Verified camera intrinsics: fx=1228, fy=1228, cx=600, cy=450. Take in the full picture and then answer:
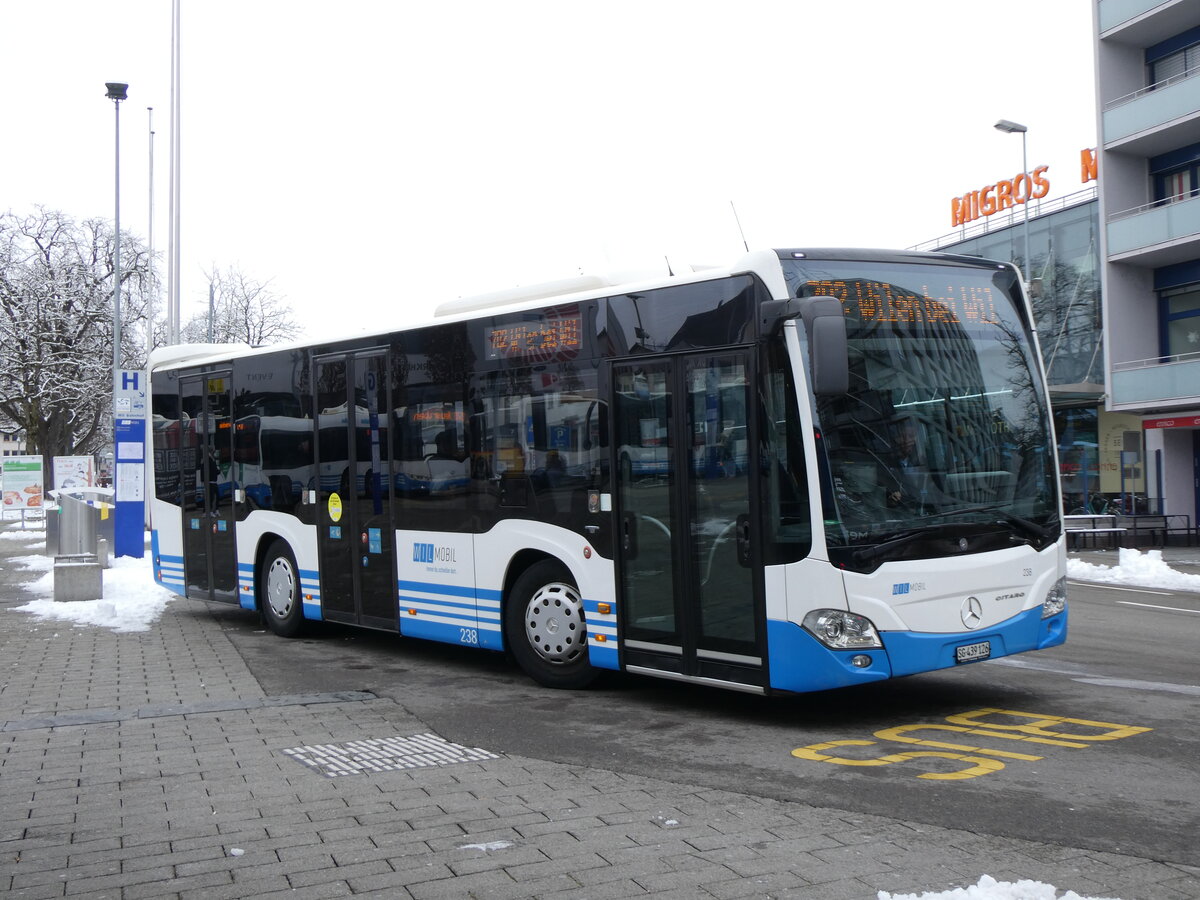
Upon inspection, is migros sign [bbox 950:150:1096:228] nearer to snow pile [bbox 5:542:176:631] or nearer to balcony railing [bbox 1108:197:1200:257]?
balcony railing [bbox 1108:197:1200:257]

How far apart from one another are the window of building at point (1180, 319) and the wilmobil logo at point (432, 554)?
27.5m

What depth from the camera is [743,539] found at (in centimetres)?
766

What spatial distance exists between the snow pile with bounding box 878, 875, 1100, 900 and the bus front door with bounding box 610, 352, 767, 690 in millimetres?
3161

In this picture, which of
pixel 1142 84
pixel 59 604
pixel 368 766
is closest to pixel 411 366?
pixel 368 766

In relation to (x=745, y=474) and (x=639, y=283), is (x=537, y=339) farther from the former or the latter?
(x=745, y=474)

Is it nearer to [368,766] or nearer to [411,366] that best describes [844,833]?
[368,766]

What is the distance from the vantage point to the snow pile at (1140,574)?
1917 centimetres

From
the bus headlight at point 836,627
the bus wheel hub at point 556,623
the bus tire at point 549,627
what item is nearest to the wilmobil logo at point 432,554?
the bus tire at point 549,627

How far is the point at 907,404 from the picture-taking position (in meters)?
7.66

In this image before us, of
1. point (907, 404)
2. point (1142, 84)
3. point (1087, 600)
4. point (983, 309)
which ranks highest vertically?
point (1142, 84)

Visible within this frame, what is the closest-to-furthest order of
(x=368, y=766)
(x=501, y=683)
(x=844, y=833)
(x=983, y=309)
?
1. (x=844, y=833)
2. (x=368, y=766)
3. (x=983, y=309)
4. (x=501, y=683)

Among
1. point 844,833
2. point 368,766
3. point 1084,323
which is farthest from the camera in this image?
point 1084,323

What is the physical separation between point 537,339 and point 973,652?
12.7 feet

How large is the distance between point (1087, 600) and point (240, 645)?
10887mm
